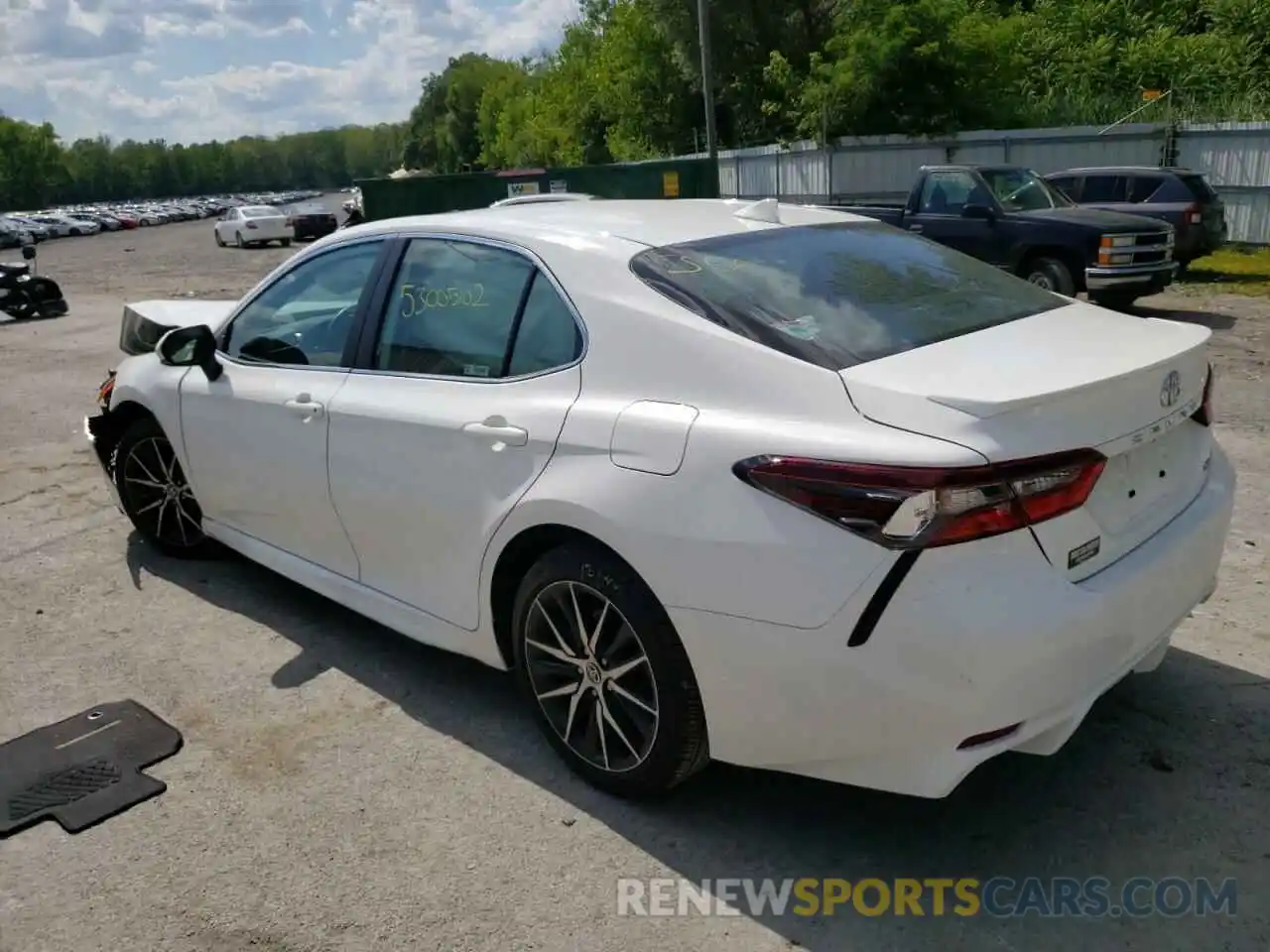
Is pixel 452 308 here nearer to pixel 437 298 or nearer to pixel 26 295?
pixel 437 298

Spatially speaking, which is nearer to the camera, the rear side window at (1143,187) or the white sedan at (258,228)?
the rear side window at (1143,187)

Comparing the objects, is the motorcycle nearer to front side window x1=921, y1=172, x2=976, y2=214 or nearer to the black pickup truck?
the black pickup truck

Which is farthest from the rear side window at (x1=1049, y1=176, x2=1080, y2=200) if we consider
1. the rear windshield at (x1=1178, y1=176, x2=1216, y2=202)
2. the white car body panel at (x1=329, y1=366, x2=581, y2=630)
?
the white car body panel at (x1=329, y1=366, x2=581, y2=630)

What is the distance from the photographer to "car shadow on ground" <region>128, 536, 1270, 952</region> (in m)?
2.63

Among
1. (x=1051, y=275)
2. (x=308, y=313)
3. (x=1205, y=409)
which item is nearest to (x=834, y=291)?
(x=1205, y=409)

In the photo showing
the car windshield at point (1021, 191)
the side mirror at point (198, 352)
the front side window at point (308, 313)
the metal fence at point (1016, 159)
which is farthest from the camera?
the metal fence at point (1016, 159)

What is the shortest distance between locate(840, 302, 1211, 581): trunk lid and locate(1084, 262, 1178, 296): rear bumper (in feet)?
30.1

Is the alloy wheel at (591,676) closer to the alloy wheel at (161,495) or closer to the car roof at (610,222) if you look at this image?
the car roof at (610,222)

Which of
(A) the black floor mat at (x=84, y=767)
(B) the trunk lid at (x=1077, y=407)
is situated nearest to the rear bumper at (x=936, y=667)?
(B) the trunk lid at (x=1077, y=407)

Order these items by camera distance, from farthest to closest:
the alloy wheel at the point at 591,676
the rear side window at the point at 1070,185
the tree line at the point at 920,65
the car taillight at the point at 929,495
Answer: the tree line at the point at 920,65 → the rear side window at the point at 1070,185 → the alloy wheel at the point at 591,676 → the car taillight at the point at 929,495

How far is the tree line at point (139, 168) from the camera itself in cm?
11806

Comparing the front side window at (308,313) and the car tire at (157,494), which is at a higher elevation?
the front side window at (308,313)

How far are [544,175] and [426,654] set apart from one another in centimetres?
1777

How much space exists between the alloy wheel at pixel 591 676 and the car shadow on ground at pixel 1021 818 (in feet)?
0.63
